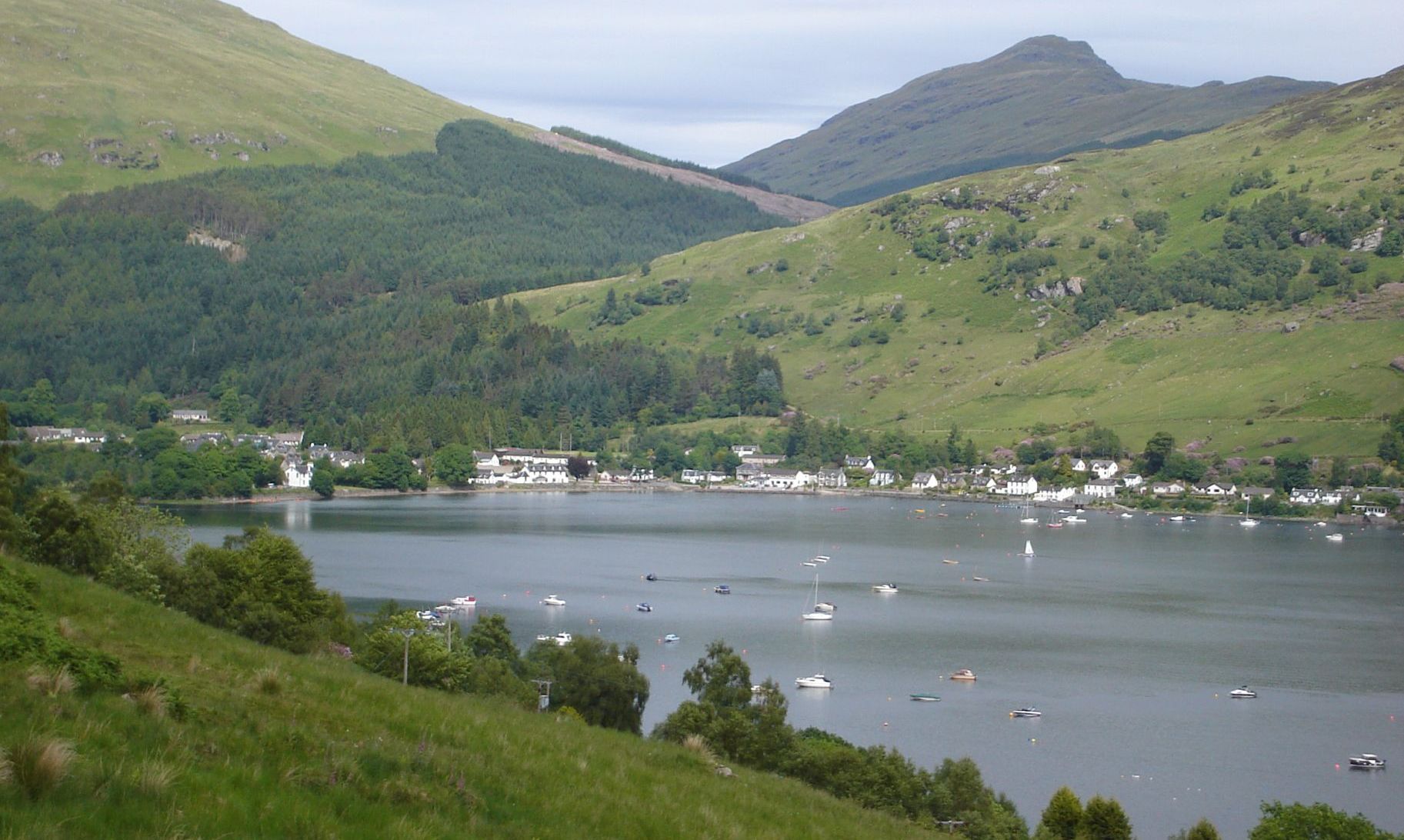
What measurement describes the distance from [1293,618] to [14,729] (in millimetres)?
72274

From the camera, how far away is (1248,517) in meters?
129

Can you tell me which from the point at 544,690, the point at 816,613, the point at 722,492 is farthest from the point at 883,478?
the point at 544,690

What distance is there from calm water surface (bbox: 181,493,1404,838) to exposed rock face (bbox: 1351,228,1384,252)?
75.9 metres

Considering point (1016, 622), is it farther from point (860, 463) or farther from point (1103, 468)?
point (860, 463)

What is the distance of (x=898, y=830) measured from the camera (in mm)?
18422

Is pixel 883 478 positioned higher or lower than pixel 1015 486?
higher

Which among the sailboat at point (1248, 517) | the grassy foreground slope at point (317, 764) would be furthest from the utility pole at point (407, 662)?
the sailboat at point (1248, 517)

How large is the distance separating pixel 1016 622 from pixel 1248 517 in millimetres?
69240

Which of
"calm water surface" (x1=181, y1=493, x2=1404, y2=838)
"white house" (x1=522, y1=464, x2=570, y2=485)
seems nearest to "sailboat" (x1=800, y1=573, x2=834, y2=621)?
"calm water surface" (x1=181, y1=493, x2=1404, y2=838)

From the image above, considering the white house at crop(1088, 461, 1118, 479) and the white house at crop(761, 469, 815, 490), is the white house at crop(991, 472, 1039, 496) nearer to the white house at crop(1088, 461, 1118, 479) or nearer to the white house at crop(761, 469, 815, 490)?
the white house at crop(1088, 461, 1118, 479)

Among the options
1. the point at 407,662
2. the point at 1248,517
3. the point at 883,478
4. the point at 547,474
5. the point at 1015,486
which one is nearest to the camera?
the point at 407,662

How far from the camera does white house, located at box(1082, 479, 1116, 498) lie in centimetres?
14500

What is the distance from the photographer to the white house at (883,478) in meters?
162

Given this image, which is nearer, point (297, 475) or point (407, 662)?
point (407, 662)
